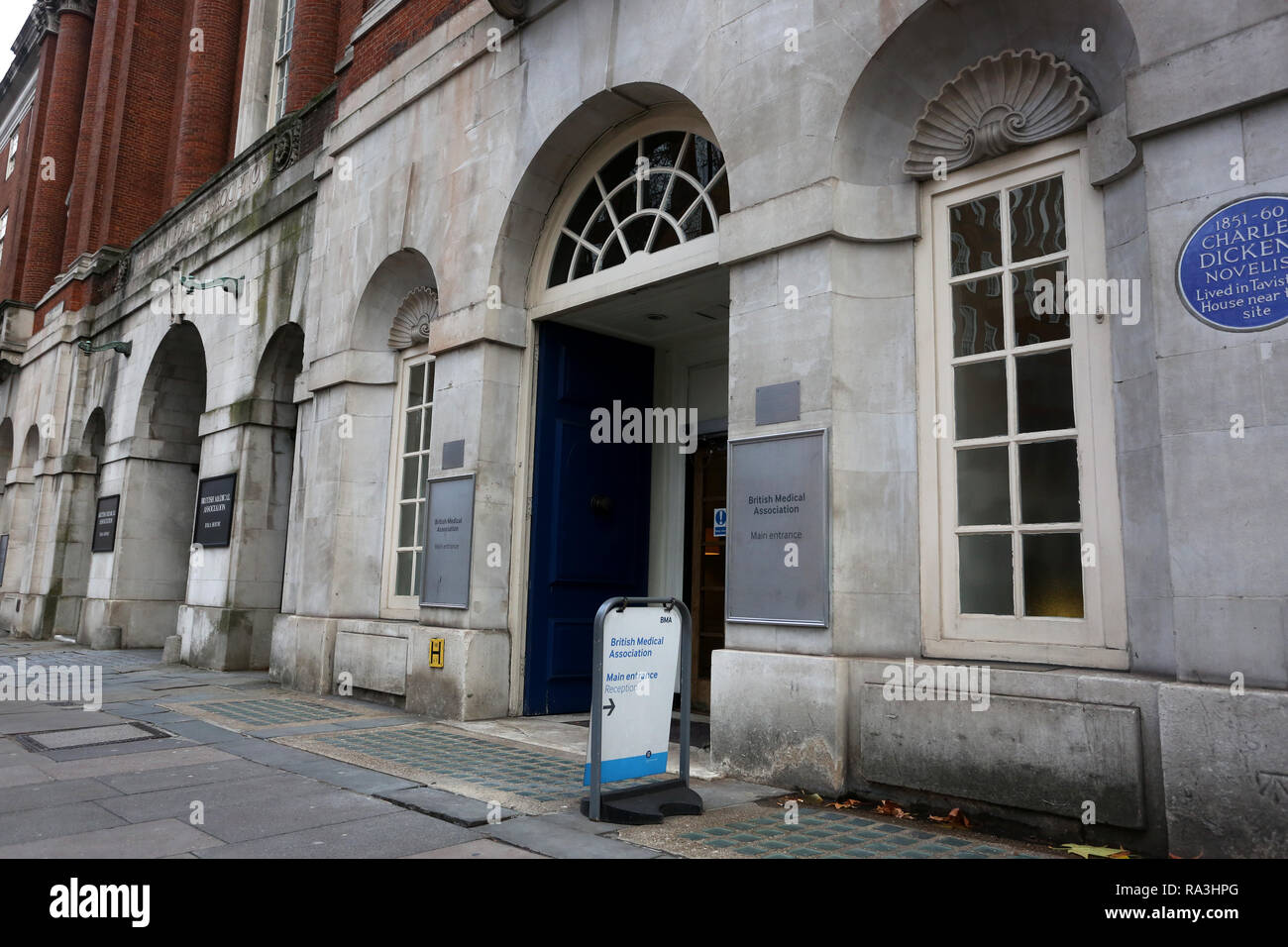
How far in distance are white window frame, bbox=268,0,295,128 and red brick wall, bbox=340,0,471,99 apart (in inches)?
233

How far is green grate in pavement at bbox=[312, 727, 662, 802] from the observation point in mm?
5590

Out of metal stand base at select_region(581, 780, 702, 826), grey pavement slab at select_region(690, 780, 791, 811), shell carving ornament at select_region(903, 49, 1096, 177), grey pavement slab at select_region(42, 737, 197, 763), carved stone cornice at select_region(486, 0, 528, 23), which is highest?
carved stone cornice at select_region(486, 0, 528, 23)

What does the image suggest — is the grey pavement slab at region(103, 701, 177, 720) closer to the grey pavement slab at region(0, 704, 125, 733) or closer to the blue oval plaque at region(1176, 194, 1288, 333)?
the grey pavement slab at region(0, 704, 125, 733)

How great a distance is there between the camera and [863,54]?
594 centimetres

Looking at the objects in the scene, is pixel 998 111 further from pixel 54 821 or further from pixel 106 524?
pixel 106 524

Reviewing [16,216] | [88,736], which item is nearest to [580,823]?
[88,736]

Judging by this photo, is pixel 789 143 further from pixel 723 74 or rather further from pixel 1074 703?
pixel 1074 703

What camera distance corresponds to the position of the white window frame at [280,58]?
55.4 ft

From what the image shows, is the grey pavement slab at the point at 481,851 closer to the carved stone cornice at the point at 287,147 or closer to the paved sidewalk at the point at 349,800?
the paved sidewalk at the point at 349,800

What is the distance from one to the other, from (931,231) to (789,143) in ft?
3.70

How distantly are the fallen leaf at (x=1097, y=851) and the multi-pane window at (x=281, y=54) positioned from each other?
1679cm

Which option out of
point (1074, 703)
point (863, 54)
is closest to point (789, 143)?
point (863, 54)

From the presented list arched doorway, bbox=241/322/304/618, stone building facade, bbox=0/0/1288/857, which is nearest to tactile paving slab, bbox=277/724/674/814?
stone building facade, bbox=0/0/1288/857

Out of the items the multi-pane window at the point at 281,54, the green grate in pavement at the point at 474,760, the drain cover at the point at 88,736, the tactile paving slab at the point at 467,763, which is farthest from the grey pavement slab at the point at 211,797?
the multi-pane window at the point at 281,54
